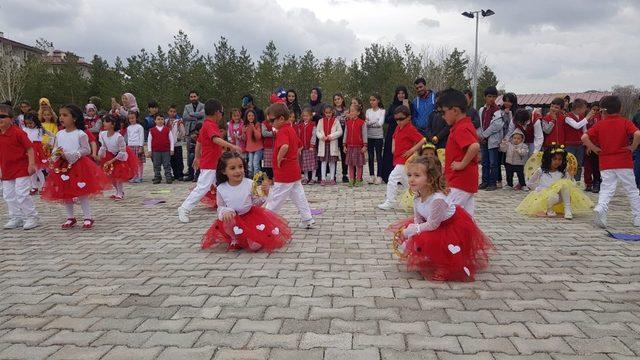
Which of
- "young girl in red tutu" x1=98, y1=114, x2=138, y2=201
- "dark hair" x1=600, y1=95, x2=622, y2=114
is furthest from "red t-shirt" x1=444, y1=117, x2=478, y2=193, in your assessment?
"young girl in red tutu" x1=98, y1=114, x2=138, y2=201

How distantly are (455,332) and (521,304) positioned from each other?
2.73ft

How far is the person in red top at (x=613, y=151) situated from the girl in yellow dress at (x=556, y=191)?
71 centimetres

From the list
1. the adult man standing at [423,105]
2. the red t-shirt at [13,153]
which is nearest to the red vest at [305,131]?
the adult man standing at [423,105]

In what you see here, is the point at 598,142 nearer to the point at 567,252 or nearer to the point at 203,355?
the point at 567,252

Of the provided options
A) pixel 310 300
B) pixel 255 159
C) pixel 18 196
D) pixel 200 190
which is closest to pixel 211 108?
pixel 200 190

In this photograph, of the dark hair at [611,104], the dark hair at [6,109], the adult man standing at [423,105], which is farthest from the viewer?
the adult man standing at [423,105]

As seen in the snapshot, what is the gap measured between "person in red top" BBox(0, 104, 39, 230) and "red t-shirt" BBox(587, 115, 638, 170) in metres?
8.10

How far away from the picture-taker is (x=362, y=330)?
10.1 feet

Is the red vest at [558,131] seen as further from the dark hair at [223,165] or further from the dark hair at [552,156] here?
the dark hair at [223,165]

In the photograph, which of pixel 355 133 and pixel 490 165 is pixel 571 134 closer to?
pixel 490 165

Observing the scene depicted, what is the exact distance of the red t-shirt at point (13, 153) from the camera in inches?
259

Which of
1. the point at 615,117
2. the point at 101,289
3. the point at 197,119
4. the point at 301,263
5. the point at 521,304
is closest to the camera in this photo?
the point at 521,304

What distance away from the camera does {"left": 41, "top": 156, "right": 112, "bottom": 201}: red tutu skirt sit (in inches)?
255

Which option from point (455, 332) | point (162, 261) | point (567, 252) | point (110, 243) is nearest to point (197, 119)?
point (110, 243)
